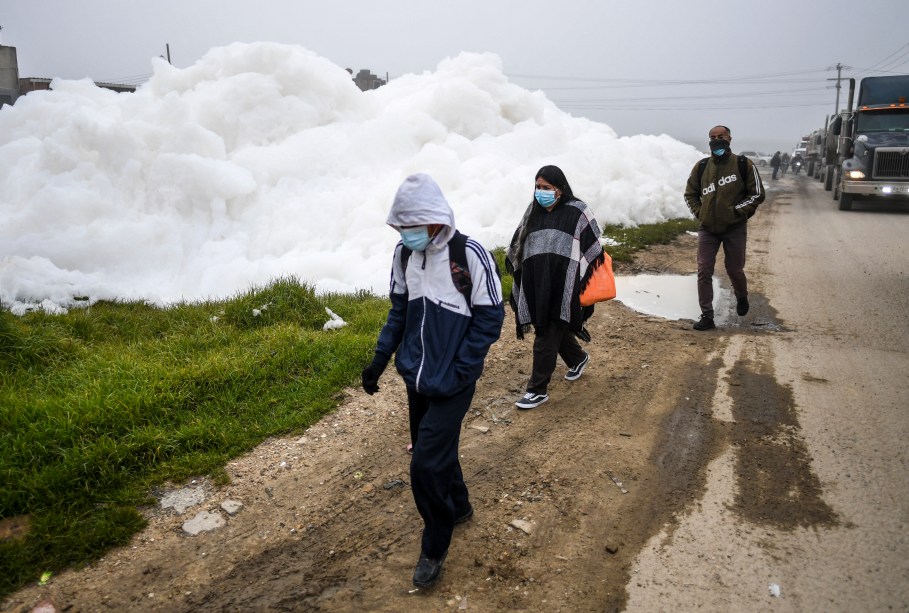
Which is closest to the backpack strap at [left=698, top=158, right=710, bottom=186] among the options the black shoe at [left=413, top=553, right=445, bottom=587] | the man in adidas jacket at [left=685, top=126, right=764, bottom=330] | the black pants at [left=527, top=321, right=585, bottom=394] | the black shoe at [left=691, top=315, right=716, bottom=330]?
the man in adidas jacket at [left=685, top=126, right=764, bottom=330]

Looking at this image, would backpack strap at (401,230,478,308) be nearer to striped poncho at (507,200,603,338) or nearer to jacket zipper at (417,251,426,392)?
jacket zipper at (417,251,426,392)

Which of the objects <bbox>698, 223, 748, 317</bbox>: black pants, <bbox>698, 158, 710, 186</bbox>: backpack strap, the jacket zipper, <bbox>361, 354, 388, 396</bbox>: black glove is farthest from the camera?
<bbox>698, 158, 710, 186</bbox>: backpack strap

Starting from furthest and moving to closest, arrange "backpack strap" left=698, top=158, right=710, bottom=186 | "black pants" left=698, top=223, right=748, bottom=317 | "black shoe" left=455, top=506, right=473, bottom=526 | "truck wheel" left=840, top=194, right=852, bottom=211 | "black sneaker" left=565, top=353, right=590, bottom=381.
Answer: "truck wheel" left=840, top=194, right=852, bottom=211
"backpack strap" left=698, top=158, right=710, bottom=186
"black pants" left=698, top=223, right=748, bottom=317
"black sneaker" left=565, top=353, right=590, bottom=381
"black shoe" left=455, top=506, right=473, bottom=526

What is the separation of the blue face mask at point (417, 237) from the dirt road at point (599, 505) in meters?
1.61

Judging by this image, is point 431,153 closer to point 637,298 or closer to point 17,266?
point 637,298

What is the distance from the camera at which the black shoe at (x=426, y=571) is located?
123 inches

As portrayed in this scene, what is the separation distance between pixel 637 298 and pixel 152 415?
5831mm

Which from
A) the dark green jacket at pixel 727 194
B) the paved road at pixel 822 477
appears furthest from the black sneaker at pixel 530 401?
the dark green jacket at pixel 727 194

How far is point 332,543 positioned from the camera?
11.7ft

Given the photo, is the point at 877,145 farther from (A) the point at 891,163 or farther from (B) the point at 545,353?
(B) the point at 545,353

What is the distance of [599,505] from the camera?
3.75m

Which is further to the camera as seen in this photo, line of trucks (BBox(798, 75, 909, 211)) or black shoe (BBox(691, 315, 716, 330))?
line of trucks (BBox(798, 75, 909, 211))

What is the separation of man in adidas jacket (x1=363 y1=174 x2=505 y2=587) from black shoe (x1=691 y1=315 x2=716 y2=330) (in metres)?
4.47

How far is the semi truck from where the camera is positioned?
635 inches
